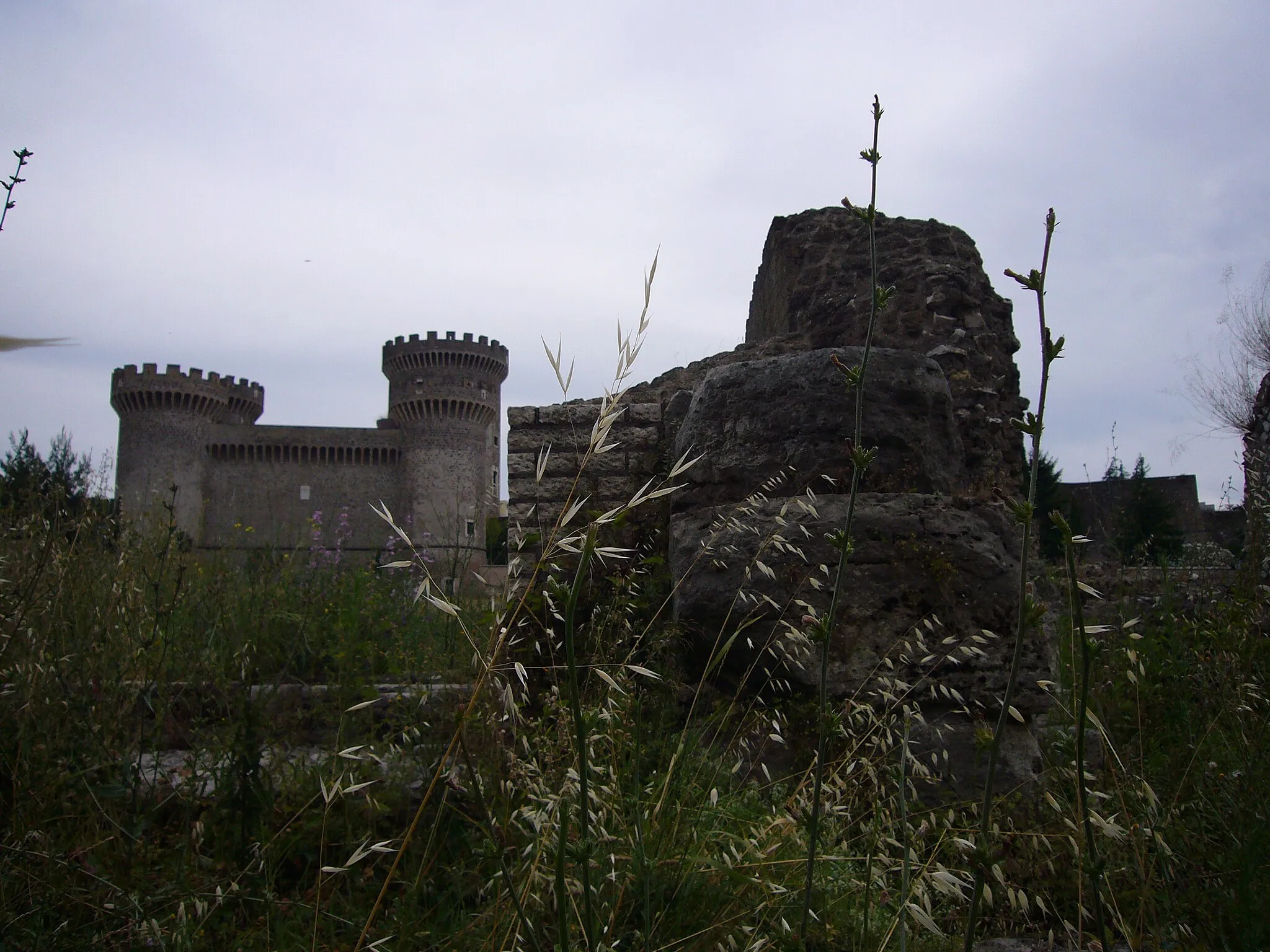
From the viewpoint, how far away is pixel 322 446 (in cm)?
3753

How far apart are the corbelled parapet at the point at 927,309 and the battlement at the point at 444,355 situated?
116ft

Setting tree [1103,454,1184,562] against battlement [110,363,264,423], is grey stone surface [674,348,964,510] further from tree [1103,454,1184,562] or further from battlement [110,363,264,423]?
battlement [110,363,264,423]

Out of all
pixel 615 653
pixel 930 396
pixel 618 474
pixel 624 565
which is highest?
pixel 930 396

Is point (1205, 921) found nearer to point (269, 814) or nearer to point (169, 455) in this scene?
point (269, 814)

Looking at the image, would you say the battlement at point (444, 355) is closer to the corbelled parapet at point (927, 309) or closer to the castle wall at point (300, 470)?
the castle wall at point (300, 470)

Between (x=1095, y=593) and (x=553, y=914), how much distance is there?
129 centimetres

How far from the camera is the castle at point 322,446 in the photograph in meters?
36.4

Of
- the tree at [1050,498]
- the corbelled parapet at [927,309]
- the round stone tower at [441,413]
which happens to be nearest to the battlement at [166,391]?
the round stone tower at [441,413]

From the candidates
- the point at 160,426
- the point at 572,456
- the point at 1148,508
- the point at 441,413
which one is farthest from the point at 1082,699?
the point at 160,426

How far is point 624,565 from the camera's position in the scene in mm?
3885

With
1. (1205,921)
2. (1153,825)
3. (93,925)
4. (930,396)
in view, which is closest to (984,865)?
(1153,825)

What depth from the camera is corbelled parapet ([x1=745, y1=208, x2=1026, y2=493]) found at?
13.1ft

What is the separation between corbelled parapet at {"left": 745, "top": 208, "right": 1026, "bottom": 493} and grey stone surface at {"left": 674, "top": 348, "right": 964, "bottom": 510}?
0.48 m

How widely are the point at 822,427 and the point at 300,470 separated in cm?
3725
